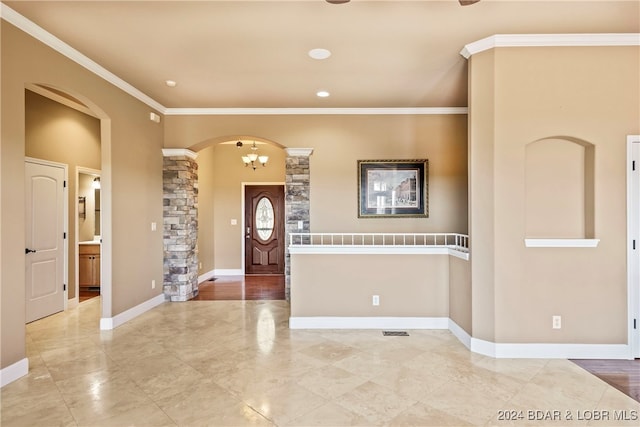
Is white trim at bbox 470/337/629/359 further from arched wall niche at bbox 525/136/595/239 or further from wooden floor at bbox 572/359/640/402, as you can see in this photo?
arched wall niche at bbox 525/136/595/239

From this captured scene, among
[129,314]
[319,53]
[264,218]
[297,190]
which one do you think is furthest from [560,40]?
[264,218]

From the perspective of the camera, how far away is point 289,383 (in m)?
2.54

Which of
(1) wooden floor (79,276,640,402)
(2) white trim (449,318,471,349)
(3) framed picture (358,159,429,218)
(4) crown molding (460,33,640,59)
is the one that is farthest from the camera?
(3) framed picture (358,159,429,218)

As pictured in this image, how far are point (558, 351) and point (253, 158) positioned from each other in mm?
5582

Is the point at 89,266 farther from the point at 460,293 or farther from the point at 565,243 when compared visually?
the point at 565,243

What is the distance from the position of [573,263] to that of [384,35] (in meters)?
2.69

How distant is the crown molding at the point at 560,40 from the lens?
2.92 m

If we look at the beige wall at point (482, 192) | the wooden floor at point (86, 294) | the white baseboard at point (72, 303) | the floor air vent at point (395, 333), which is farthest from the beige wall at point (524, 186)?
the wooden floor at point (86, 294)

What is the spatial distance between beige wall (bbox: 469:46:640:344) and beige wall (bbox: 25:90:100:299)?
5.39 metres

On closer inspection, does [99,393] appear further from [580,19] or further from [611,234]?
[580,19]

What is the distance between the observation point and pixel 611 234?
2.95m

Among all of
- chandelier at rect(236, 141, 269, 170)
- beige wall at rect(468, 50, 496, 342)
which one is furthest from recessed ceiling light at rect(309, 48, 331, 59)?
chandelier at rect(236, 141, 269, 170)

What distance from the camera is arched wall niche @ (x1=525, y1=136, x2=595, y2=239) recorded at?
3.08 metres

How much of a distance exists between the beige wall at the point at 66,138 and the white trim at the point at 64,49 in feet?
4.18
